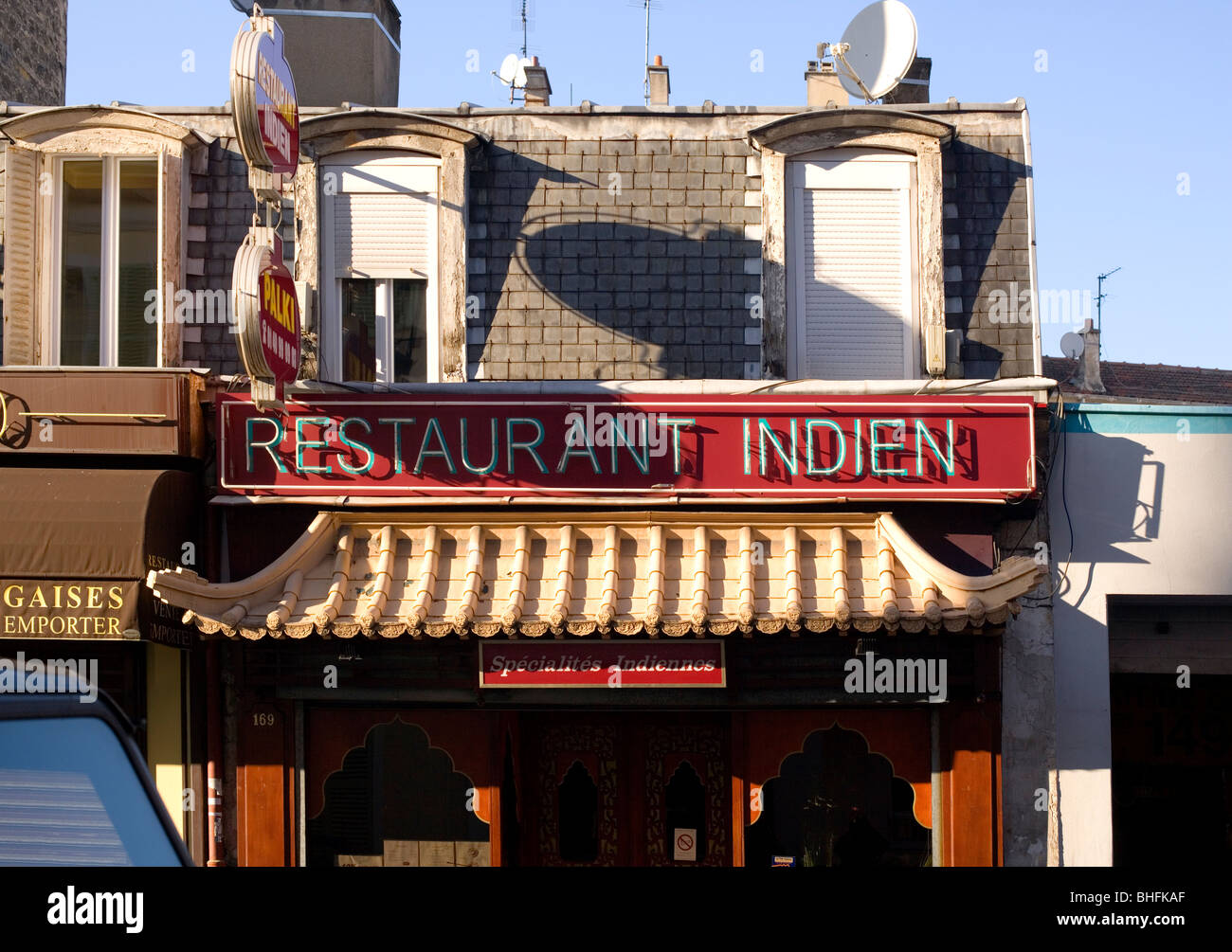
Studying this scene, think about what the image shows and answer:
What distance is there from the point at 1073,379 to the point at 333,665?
2004 centimetres

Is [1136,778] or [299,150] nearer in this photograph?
[299,150]

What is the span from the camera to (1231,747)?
1377 centimetres

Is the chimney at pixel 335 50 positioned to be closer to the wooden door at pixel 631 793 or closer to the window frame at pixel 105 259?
the window frame at pixel 105 259

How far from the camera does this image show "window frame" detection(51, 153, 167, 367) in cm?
1272

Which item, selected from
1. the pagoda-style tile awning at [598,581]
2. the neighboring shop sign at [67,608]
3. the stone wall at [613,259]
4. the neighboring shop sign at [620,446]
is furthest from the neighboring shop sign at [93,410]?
the stone wall at [613,259]

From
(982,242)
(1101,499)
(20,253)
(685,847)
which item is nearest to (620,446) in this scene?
(685,847)

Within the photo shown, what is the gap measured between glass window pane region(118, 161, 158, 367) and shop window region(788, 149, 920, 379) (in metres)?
6.31

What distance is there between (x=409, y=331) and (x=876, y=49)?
5.56 metres

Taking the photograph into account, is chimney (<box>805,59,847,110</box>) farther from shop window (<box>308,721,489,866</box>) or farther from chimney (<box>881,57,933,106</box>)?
shop window (<box>308,721,489,866</box>)
